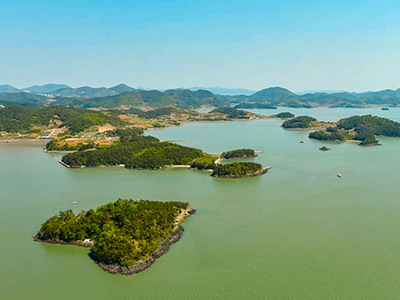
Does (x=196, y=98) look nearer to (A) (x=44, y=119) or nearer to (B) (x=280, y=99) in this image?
(B) (x=280, y=99)

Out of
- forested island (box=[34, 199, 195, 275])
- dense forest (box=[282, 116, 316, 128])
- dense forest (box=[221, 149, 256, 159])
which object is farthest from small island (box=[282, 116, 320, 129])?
forested island (box=[34, 199, 195, 275])

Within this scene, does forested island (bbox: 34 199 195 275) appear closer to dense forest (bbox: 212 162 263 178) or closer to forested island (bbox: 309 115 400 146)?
dense forest (bbox: 212 162 263 178)

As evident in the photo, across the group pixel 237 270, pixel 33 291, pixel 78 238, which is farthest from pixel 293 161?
pixel 33 291

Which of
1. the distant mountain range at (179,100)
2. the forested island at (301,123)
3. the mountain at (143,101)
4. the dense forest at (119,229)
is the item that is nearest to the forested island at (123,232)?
the dense forest at (119,229)

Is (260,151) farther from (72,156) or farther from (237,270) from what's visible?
(237,270)

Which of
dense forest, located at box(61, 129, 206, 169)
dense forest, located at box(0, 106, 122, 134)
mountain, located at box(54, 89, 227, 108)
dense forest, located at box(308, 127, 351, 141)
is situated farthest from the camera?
mountain, located at box(54, 89, 227, 108)

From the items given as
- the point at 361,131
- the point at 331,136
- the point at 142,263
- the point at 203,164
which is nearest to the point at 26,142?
the point at 203,164
